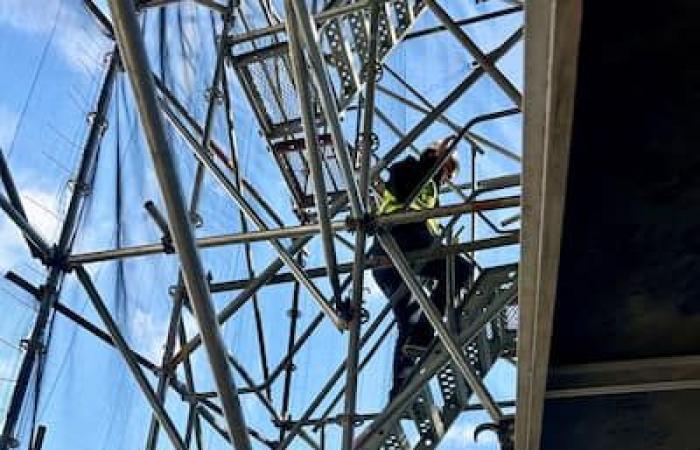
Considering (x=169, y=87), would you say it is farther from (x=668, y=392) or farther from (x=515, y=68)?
(x=668, y=392)

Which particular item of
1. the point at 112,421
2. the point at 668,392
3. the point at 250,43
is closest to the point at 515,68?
the point at 250,43

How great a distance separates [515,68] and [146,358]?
3.58 metres

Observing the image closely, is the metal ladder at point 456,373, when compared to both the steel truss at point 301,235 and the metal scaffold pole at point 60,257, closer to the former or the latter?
the steel truss at point 301,235

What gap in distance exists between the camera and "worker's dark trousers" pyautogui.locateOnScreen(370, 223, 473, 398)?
5.79 meters

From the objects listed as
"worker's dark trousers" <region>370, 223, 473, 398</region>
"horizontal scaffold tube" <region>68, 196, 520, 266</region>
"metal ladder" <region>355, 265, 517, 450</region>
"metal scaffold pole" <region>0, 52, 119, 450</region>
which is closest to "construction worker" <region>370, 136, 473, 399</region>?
"worker's dark trousers" <region>370, 223, 473, 398</region>

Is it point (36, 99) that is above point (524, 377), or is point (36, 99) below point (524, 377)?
above

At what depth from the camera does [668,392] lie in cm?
247

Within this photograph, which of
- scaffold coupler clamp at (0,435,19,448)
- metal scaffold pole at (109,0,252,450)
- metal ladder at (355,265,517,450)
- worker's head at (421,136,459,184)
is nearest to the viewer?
metal scaffold pole at (109,0,252,450)

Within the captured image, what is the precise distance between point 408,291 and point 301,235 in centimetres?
131

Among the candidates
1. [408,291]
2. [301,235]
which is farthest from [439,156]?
[301,235]

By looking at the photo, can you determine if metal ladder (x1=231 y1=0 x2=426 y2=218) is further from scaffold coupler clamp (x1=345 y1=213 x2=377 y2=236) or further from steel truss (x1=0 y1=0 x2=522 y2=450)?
scaffold coupler clamp (x1=345 y1=213 x2=377 y2=236)

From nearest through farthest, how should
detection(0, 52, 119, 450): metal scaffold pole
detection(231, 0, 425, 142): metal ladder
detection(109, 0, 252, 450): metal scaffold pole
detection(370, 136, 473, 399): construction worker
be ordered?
1. detection(109, 0, 252, 450): metal scaffold pole
2. detection(0, 52, 119, 450): metal scaffold pole
3. detection(370, 136, 473, 399): construction worker
4. detection(231, 0, 425, 142): metal ladder

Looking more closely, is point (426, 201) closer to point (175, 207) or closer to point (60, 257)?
point (60, 257)

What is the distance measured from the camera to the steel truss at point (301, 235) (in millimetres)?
3305
